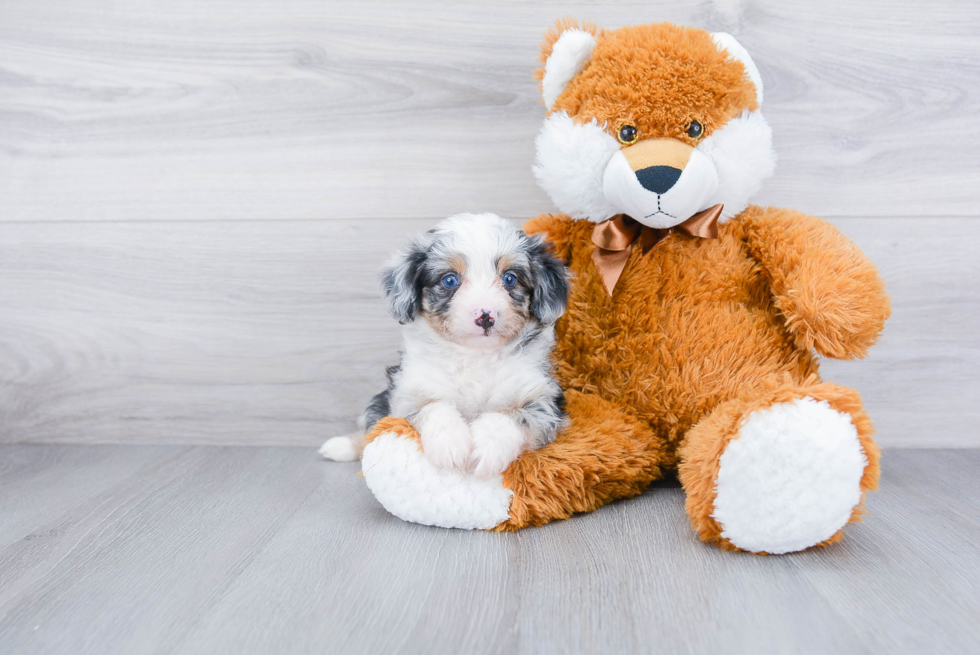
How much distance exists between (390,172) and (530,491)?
97cm

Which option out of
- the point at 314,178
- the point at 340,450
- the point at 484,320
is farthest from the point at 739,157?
the point at 340,450

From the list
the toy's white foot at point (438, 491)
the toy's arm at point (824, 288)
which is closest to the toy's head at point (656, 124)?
the toy's arm at point (824, 288)

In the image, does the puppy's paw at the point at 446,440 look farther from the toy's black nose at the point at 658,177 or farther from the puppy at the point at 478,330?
the toy's black nose at the point at 658,177

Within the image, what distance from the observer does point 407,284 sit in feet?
4.61

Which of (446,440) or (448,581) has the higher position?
(446,440)

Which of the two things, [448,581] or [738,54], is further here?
[738,54]

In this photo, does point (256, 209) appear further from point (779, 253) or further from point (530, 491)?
point (779, 253)

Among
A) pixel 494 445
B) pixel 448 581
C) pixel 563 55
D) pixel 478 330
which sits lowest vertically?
pixel 448 581

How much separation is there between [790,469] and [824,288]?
1.34 feet

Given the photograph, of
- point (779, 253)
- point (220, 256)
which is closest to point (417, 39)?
point (220, 256)

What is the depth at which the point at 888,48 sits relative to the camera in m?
1.78

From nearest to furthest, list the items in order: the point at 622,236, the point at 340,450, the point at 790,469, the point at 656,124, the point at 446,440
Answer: the point at 790,469 → the point at 446,440 → the point at 656,124 → the point at 622,236 → the point at 340,450

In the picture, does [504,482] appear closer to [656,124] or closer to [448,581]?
[448,581]

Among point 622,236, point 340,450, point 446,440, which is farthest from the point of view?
point 340,450
